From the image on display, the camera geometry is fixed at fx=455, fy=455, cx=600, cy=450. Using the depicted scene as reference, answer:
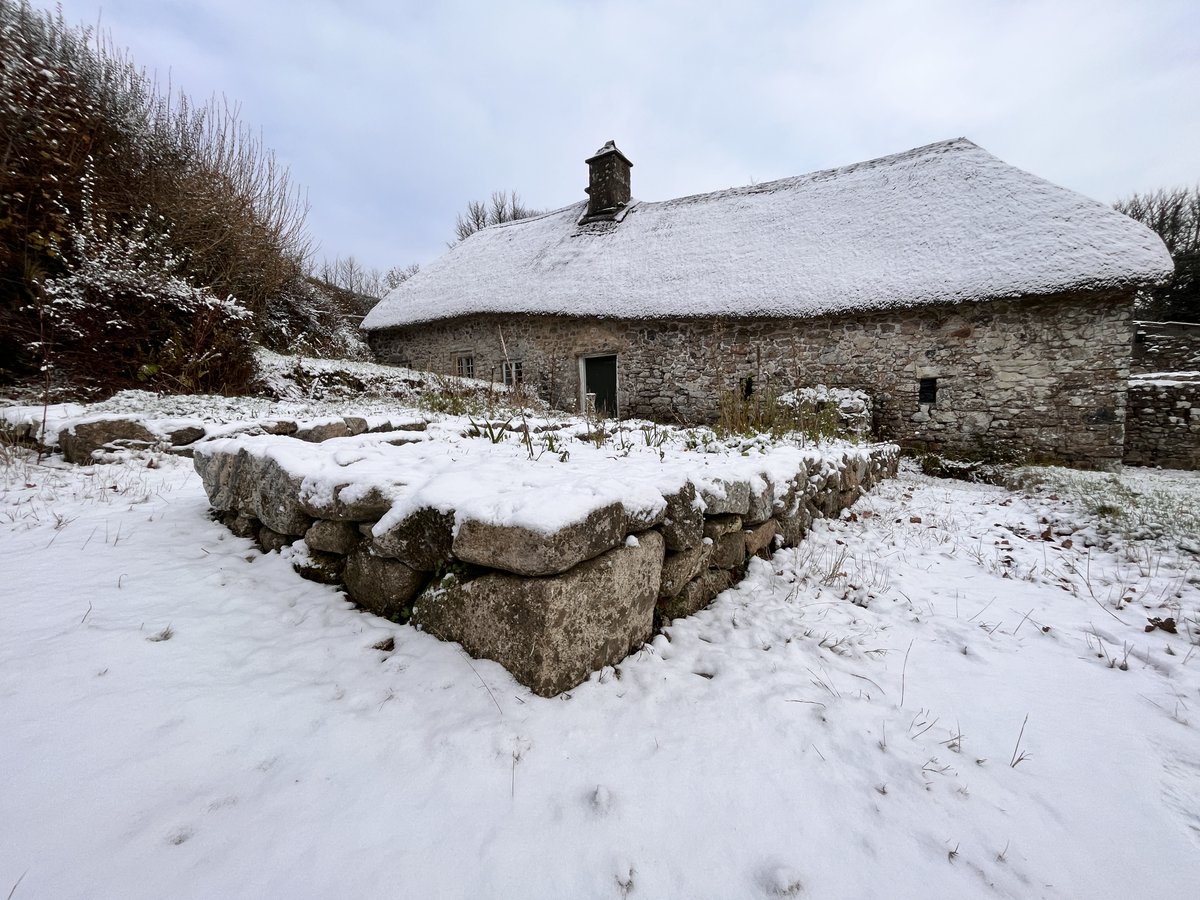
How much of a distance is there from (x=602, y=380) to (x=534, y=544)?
30.3 ft

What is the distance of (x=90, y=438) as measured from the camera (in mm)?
3672

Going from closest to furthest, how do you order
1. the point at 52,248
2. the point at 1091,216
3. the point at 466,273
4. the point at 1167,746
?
the point at 1167,746 < the point at 52,248 < the point at 1091,216 < the point at 466,273

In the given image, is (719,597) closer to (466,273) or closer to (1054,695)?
(1054,695)

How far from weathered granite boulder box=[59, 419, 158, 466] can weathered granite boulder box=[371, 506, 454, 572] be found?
3665 mm

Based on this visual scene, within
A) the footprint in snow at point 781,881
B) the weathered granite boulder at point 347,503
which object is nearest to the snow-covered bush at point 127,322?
the weathered granite boulder at point 347,503

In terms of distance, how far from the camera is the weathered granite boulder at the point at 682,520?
2.10m

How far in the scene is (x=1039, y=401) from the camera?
7250 millimetres

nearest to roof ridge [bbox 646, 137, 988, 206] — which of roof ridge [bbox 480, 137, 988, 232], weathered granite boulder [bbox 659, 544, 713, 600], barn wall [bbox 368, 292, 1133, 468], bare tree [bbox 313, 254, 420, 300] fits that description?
roof ridge [bbox 480, 137, 988, 232]

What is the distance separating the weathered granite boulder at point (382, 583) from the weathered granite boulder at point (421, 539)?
0.09 metres

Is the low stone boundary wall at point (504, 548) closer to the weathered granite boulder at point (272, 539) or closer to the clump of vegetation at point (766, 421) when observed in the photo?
the weathered granite boulder at point (272, 539)

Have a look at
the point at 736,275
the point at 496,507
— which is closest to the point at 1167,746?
the point at 496,507

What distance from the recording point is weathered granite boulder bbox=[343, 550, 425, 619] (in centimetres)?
193

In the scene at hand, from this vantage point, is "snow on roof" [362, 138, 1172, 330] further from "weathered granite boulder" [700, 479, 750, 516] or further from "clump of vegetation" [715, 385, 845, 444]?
"weathered granite boulder" [700, 479, 750, 516]

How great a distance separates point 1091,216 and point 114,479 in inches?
491
